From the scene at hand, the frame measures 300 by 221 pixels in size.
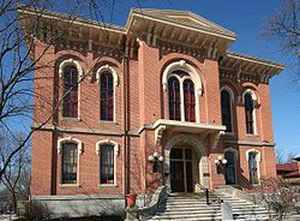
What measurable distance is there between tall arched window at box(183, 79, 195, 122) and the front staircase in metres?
4.76

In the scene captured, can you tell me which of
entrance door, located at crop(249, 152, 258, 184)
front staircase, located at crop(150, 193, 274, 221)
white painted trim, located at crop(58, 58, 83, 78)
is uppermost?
white painted trim, located at crop(58, 58, 83, 78)

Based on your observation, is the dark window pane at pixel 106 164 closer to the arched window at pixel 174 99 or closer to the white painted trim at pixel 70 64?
the arched window at pixel 174 99

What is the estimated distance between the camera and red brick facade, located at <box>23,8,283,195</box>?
59.6ft

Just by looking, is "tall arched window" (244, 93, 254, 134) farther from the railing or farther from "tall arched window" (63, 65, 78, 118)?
"tall arched window" (63, 65, 78, 118)

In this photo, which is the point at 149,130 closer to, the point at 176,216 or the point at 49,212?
the point at 176,216

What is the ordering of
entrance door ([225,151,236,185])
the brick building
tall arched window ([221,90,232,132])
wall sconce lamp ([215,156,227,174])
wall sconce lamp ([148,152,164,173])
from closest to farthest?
1. the brick building
2. wall sconce lamp ([148,152,164,173])
3. wall sconce lamp ([215,156,227,174])
4. entrance door ([225,151,236,185])
5. tall arched window ([221,90,232,132])

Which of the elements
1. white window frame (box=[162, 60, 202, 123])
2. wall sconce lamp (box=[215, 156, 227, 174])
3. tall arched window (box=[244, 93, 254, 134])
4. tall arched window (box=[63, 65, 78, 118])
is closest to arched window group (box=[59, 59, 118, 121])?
tall arched window (box=[63, 65, 78, 118])

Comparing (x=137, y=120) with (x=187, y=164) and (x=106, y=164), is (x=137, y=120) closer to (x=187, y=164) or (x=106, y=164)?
(x=106, y=164)

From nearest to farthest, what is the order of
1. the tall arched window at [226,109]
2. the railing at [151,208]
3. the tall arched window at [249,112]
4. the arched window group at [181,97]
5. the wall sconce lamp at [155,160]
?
1. the railing at [151,208]
2. the wall sconce lamp at [155,160]
3. the arched window group at [181,97]
4. the tall arched window at [226,109]
5. the tall arched window at [249,112]

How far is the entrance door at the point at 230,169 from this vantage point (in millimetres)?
22469

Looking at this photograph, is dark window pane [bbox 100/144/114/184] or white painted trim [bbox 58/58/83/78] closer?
dark window pane [bbox 100/144/114/184]

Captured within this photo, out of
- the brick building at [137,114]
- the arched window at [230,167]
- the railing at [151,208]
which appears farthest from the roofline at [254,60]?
the railing at [151,208]

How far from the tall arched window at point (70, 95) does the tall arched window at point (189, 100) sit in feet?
21.8

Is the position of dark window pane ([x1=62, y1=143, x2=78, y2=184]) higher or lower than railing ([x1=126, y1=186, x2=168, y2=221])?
higher
